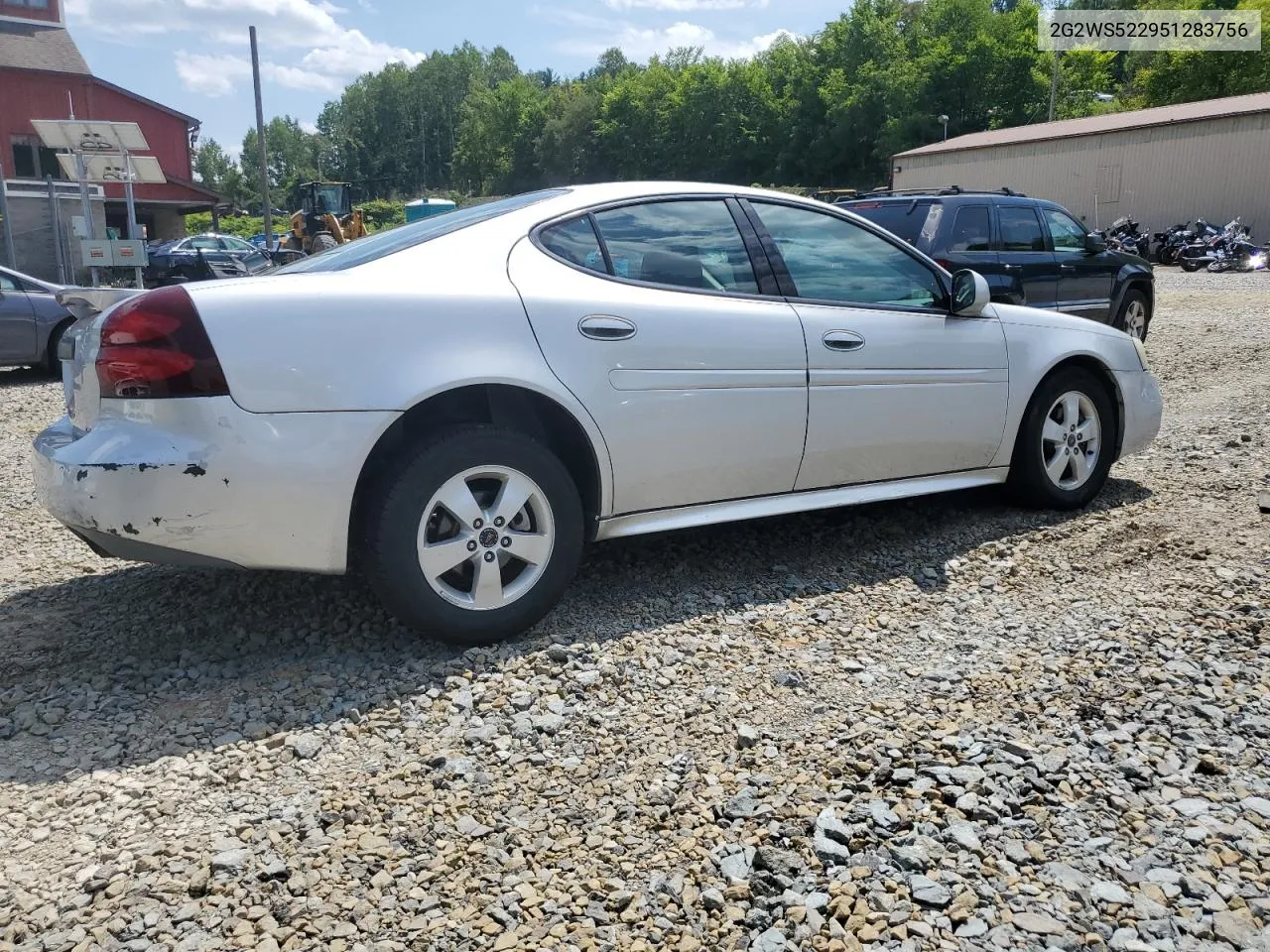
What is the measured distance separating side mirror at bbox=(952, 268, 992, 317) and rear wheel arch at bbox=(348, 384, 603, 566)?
1999mm

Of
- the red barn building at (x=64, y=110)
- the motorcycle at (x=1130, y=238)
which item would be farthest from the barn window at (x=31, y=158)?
the motorcycle at (x=1130, y=238)

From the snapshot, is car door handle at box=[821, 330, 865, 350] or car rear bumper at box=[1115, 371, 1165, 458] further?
car rear bumper at box=[1115, 371, 1165, 458]

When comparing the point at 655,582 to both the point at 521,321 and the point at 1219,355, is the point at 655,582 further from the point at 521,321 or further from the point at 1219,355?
the point at 1219,355

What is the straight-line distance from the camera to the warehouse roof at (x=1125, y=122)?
31.2 m

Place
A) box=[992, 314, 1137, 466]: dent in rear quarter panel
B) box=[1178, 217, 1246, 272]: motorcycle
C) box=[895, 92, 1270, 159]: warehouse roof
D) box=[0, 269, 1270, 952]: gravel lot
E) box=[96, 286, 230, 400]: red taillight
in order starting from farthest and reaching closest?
box=[895, 92, 1270, 159]: warehouse roof < box=[1178, 217, 1246, 272]: motorcycle < box=[992, 314, 1137, 466]: dent in rear quarter panel < box=[96, 286, 230, 400]: red taillight < box=[0, 269, 1270, 952]: gravel lot

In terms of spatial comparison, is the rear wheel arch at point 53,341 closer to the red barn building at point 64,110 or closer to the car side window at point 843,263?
the car side window at point 843,263

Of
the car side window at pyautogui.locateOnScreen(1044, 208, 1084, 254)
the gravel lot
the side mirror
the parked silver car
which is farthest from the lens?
the parked silver car

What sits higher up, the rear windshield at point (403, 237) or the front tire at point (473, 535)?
the rear windshield at point (403, 237)

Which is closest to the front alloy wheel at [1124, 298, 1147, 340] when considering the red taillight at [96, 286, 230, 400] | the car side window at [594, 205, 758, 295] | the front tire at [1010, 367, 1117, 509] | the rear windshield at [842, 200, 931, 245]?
the rear windshield at [842, 200, 931, 245]

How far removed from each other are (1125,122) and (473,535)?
3749cm

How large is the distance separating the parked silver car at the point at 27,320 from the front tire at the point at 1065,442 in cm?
976

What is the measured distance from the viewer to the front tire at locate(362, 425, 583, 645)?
3334mm

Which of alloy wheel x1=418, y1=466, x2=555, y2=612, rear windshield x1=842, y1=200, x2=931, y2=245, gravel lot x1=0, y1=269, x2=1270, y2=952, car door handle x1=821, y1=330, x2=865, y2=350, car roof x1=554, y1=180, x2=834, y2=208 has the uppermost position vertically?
rear windshield x1=842, y1=200, x2=931, y2=245

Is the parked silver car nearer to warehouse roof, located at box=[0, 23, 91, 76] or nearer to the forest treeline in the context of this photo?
warehouse roof, located at box=[0, 23, 91, 76]
